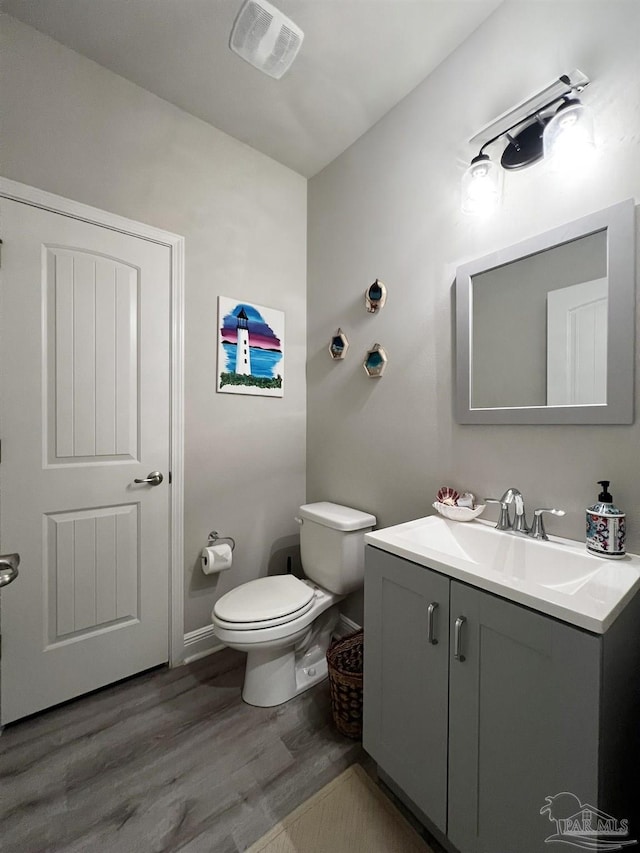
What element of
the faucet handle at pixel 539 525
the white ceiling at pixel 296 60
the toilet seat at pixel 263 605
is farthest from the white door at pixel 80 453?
the faucet handle at pixel 539 525

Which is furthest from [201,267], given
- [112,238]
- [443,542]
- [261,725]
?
[261,725]

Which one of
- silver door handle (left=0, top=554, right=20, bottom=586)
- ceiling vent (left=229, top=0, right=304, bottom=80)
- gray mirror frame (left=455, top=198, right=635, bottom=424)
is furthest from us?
ceiling vent (left=229, top=0, right=304, bottom=80)

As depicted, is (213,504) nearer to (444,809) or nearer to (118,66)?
(444,809)

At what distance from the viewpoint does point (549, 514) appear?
123 cm

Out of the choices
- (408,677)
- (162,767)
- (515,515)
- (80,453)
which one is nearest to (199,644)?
(162,767)

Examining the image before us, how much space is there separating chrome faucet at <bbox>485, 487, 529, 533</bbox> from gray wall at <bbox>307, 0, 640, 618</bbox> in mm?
55

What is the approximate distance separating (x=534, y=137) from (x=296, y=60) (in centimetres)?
106

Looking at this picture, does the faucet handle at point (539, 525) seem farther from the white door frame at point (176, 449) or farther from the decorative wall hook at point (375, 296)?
the white door frame at point (176, 449)

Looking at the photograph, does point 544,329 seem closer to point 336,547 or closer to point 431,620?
point 431,620

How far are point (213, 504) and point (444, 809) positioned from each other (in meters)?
1.48

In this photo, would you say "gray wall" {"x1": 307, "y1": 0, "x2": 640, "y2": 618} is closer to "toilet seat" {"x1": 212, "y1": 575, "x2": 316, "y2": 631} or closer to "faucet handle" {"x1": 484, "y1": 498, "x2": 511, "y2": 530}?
"faucet handle" {"x1": 484, "y1": 498, "x2": 511, "y2": 530}

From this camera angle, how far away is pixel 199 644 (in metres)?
1.90

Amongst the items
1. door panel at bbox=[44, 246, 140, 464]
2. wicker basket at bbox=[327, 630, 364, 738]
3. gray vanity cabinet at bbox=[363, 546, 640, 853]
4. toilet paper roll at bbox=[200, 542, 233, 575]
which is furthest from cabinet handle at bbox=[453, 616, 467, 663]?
door panel at bbox=[44, 246, 140, 464]

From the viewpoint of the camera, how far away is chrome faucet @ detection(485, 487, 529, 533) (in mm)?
1253
